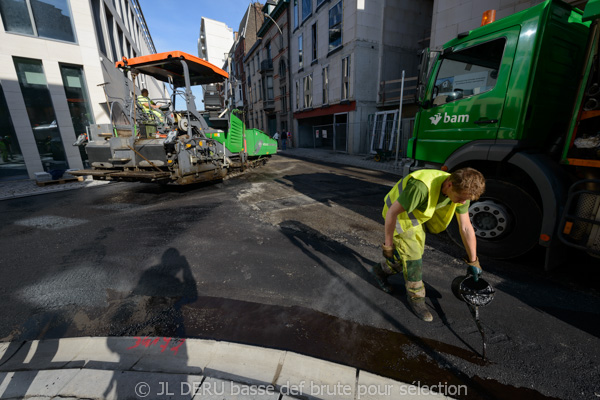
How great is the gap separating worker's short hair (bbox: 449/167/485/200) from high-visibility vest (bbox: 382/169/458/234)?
207 millimetres

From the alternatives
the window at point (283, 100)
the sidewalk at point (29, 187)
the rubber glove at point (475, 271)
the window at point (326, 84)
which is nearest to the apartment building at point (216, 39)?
the window at point (283, 100)

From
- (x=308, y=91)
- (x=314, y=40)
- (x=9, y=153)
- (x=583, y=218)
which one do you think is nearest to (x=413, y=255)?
(x=583, y=218)

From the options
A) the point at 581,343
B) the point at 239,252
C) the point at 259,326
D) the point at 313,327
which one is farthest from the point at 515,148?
the point at 239,252

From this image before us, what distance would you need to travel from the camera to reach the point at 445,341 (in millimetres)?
2158

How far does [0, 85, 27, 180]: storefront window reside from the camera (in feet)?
31.9

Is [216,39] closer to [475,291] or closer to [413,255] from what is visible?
[413,255]

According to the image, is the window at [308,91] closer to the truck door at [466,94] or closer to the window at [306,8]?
the window at [306,8]

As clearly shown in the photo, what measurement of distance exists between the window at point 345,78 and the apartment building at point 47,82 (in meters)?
10.8

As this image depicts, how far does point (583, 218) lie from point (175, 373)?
12.9 ft

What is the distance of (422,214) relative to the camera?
229 centimetres

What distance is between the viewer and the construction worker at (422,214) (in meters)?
2.08

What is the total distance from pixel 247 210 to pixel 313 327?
369 centimetres

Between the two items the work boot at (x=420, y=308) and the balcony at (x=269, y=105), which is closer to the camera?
the work boot at (x=420, y=308)

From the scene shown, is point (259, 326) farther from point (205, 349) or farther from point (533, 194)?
point (533, 194)
